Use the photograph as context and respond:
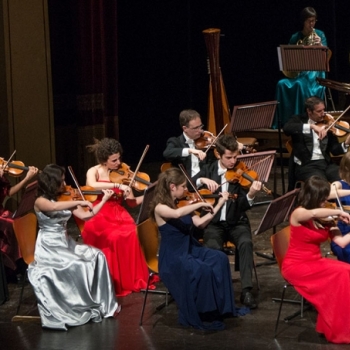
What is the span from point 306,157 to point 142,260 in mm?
1819

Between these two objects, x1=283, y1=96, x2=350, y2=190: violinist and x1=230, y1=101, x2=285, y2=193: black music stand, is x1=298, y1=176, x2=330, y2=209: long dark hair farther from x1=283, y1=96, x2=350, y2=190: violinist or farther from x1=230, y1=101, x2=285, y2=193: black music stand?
x1=283, y1=96, x2=350, y2=190: violinist

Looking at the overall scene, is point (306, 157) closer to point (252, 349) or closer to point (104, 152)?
point (104, 152)

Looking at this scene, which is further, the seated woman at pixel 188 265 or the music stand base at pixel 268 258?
the music stand base at pixel 268 258

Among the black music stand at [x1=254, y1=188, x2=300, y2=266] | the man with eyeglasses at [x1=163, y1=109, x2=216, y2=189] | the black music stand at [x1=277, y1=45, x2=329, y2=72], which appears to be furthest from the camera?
the black music stand at [x1=277, y1=45, x2=329, y2=72]

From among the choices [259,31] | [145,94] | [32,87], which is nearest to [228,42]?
[259,31]

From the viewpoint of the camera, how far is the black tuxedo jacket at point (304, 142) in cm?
845

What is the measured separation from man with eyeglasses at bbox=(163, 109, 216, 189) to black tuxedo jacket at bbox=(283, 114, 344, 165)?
2.75ft

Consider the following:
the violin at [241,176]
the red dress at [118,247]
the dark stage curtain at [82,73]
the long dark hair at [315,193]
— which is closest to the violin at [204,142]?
the violin at [241,176]

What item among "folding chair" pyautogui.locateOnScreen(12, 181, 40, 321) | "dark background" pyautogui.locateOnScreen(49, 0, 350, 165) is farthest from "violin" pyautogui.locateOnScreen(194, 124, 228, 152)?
"dark background" pyautogui.locateOnScreen(49, 0, 350, 165)

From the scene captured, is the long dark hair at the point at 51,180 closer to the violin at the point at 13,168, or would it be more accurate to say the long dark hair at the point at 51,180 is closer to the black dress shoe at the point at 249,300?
the violin at the point at 13,168

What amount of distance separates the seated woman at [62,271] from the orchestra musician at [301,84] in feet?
14.9

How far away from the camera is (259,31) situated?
12.4 m

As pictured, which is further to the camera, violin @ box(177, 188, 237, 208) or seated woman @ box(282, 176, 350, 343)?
violin @ box(177, 188, 237, 208)

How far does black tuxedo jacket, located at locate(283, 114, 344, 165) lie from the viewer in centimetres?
845
